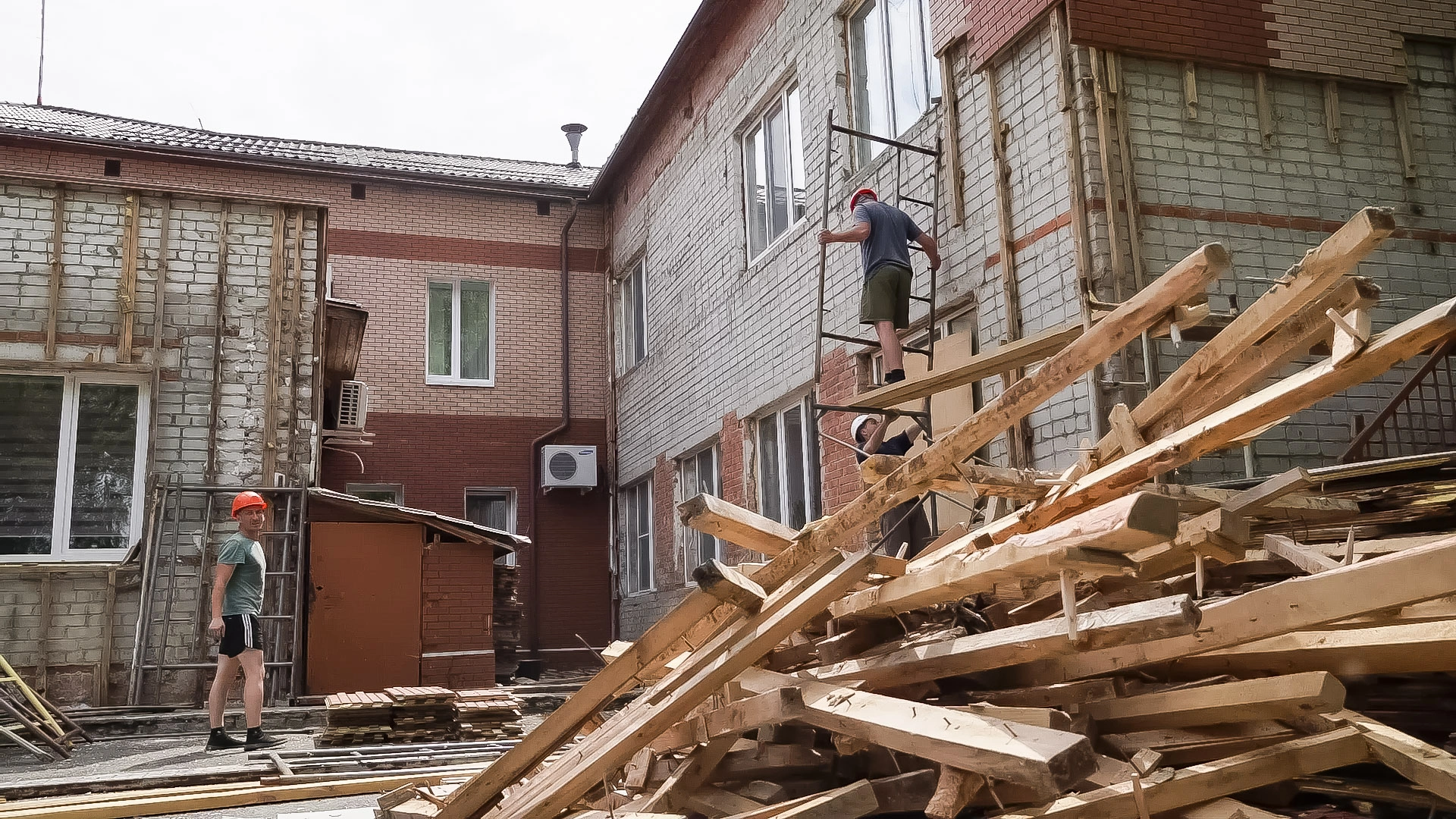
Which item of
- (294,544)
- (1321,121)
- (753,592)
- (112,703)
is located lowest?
(112,703)

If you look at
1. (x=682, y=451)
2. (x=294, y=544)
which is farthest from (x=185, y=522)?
(x=682, y=451)

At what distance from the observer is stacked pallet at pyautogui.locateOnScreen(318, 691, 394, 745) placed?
7.50m

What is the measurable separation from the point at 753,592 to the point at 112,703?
8982 mm

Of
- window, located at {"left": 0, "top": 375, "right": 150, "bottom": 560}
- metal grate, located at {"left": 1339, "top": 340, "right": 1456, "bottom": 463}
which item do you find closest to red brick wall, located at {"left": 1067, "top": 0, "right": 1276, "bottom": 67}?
metal grate, located at {"left": 1339, "top": 340, "right": 1456, "bottom": 463}

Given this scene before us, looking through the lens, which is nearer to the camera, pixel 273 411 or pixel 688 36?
pixel 273 411

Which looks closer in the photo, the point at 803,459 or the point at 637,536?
the point at 803,459

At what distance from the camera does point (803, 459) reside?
11.0 m

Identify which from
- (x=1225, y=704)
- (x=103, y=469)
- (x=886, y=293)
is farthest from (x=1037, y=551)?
(x=103, y=469)

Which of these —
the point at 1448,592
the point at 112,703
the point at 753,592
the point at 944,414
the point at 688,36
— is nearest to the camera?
the point at 1448,592

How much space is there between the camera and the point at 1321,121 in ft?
25.7

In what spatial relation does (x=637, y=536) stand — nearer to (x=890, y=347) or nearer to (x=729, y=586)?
(x=890, y=347)

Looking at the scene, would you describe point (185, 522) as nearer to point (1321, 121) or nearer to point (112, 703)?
point (112, 703)

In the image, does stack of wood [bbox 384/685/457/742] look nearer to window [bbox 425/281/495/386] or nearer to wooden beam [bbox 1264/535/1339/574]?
wooden beam [bbox 1264/535/1339/574]

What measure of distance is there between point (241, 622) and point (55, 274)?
5.52 meters
